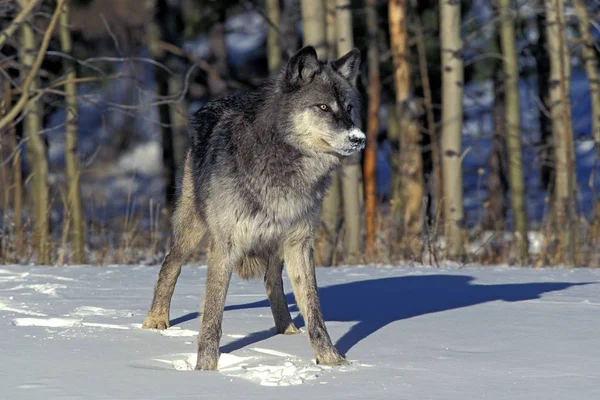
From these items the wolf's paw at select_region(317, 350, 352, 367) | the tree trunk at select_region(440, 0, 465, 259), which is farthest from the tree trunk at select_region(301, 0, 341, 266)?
the wolf's paw at select_region(317, 350, 352, 367)

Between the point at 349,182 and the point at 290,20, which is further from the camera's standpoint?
the point at 290,20

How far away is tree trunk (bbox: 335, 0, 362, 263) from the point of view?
1120 centimetres

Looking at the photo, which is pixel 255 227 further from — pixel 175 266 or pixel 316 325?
pixel 175 266

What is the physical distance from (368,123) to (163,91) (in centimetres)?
576

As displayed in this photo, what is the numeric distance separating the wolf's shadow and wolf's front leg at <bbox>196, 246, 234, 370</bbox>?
0.90 ft

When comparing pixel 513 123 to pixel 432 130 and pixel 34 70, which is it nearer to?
pixel 432 130

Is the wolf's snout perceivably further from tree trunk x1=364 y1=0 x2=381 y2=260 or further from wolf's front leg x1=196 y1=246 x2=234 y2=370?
tree trunk x1=364 y1=0 x2=381 y2=260

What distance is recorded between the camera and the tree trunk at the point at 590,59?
45.3 feet

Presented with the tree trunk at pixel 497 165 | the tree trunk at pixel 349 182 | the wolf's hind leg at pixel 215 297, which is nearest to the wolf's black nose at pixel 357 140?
the wolf's hind leg at pixel 215 297

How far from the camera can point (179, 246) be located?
20.2ft

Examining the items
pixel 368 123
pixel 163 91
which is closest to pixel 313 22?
pixel 368 123

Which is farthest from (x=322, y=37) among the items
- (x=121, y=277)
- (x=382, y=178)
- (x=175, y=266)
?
(x=382, y=178)

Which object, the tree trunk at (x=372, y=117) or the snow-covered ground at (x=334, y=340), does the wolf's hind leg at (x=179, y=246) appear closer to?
the snow-covered ground at (x=334, y=340)

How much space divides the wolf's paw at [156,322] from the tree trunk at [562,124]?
6.32m
